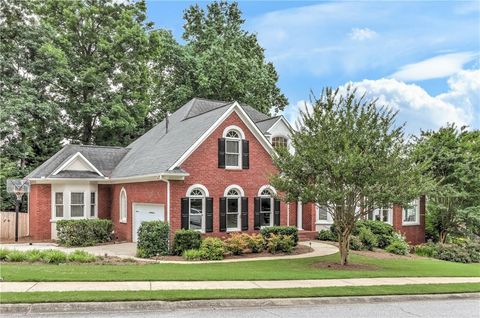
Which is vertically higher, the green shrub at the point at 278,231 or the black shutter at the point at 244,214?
the black shutter at the point at 244,214

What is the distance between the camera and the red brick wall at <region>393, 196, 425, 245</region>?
89.5 feet

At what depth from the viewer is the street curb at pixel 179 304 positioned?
8.76m

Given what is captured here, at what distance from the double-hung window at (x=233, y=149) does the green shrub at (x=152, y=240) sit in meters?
4.71

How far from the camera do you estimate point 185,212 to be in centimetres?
1908

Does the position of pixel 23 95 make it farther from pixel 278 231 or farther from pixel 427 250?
pixel 427 250

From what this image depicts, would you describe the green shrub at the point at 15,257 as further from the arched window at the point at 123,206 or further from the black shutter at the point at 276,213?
the black shutter at the point at 276,213

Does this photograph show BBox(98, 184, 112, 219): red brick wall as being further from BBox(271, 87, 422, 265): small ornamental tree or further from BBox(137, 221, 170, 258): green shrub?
BBox(271, 87, 422, 265): small ornamental tree

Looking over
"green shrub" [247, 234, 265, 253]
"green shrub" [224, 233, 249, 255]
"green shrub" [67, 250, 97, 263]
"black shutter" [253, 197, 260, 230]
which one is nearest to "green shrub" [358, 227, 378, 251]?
"black shutter" [253, 197, 260, 230]

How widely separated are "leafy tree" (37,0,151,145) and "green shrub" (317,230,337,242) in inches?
732

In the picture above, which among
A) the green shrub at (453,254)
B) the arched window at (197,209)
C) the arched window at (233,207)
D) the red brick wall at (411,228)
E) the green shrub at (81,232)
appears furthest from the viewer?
the red brick wall at (411,228)

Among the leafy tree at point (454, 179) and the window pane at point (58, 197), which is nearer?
the window pane at point (58, 197)

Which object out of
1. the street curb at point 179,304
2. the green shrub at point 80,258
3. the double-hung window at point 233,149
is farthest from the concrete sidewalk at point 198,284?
the double-hung window at point 233,149

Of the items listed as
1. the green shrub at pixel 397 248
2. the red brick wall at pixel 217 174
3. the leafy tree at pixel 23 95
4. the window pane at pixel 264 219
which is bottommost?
the green shrub at pixel 397 248

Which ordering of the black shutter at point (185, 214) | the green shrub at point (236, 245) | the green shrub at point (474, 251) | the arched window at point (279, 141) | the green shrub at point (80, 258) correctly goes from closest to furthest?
the green shrub at point (80, 258)
the green shrub at point (236, 245)
the black shutter at point (185, 214)
the green shrub at point (474, 251)
the arched window at point (279, 141)
